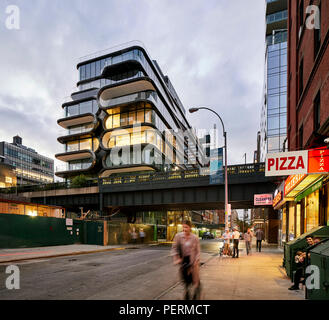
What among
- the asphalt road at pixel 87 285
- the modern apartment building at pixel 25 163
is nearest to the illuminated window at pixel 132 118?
the asphalt road at pixel 87 285

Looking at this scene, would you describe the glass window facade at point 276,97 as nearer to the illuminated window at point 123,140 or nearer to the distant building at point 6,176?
the illuminated window at point 123,140

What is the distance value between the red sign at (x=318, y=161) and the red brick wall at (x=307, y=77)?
4.38 ft

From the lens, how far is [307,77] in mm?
14148

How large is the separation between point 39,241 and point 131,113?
3476 centimetres

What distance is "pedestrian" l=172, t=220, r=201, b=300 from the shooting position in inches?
220

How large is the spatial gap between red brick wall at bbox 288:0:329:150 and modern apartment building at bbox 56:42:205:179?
31.7 metres

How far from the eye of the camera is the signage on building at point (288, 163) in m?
8.52

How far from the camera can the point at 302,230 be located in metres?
15.5

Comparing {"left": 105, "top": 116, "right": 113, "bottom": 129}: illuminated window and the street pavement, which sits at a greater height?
{"left": 105, "top": 116, "right": 113, "bottom": 129}: illuminated window

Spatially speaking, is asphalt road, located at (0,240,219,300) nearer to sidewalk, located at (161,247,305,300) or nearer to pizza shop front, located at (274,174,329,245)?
sidewalk, located at (161,247,305,300)

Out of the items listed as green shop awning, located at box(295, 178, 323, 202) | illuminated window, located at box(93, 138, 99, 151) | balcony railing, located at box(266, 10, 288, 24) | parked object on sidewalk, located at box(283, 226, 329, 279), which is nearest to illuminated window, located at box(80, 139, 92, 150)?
illuminated window, located at box(93, 138, 99, 151)

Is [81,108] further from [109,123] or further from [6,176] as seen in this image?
[6,176]
